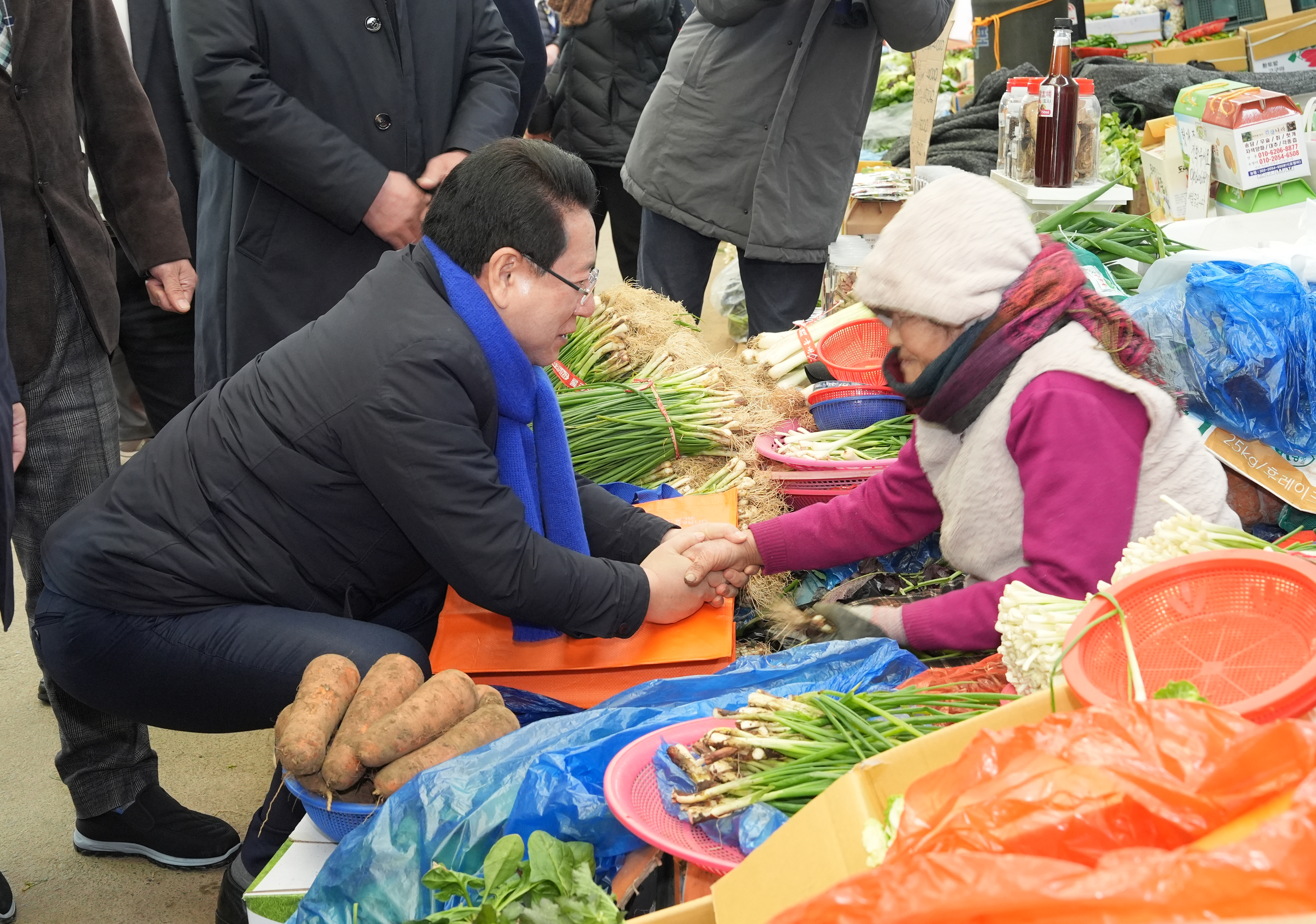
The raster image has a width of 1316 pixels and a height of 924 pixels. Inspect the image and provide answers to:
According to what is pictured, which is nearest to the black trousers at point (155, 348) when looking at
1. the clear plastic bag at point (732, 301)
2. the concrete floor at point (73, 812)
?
the concrete floor at point (73, 812)

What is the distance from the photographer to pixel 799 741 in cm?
160

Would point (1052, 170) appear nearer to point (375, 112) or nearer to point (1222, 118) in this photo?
point (1222, 118)

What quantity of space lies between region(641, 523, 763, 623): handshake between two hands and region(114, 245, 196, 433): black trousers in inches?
75.6

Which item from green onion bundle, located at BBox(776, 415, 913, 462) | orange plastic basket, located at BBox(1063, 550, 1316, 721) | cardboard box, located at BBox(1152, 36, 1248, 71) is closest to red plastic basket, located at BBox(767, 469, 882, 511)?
green onion bundle, located at BBox(776, 415, 913, 462)

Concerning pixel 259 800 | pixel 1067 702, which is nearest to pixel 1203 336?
pixel 1067 702

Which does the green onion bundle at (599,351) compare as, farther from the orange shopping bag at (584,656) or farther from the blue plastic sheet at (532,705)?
the blue plastic sheet at (532,705)

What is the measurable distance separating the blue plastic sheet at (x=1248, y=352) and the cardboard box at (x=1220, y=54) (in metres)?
4.40

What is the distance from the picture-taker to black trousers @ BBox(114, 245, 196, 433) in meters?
3.64

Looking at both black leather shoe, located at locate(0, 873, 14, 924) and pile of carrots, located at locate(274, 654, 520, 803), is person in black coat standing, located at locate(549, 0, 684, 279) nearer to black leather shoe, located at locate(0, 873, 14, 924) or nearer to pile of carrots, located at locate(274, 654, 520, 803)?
black leather shoe, located at locate(0, 873, 14, 924)

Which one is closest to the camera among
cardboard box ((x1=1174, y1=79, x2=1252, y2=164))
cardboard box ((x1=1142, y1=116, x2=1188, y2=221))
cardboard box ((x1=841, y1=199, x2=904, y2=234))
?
cardboard box ((x1=1174, y1=79, x2=1252, y2=164))

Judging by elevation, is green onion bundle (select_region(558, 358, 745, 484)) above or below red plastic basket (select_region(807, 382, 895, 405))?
below

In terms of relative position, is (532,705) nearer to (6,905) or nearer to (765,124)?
(6,905)

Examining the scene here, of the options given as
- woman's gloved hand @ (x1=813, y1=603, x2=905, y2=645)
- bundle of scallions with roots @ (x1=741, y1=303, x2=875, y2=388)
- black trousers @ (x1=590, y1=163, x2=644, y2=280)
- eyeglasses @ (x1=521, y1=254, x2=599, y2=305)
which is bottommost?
black trousers @ (x1=590, y1=163, x2=644, y2=280)

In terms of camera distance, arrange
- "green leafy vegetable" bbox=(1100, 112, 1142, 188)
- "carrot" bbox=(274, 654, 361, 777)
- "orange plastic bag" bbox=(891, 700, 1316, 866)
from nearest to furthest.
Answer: "orange plastic bag" bbox=(891, 700, 1316, 866) → "carrot" bbox=(274, 654, 361, 777) → "green leafy vegetable" bbox=(1100, 112, 1142, 188)
